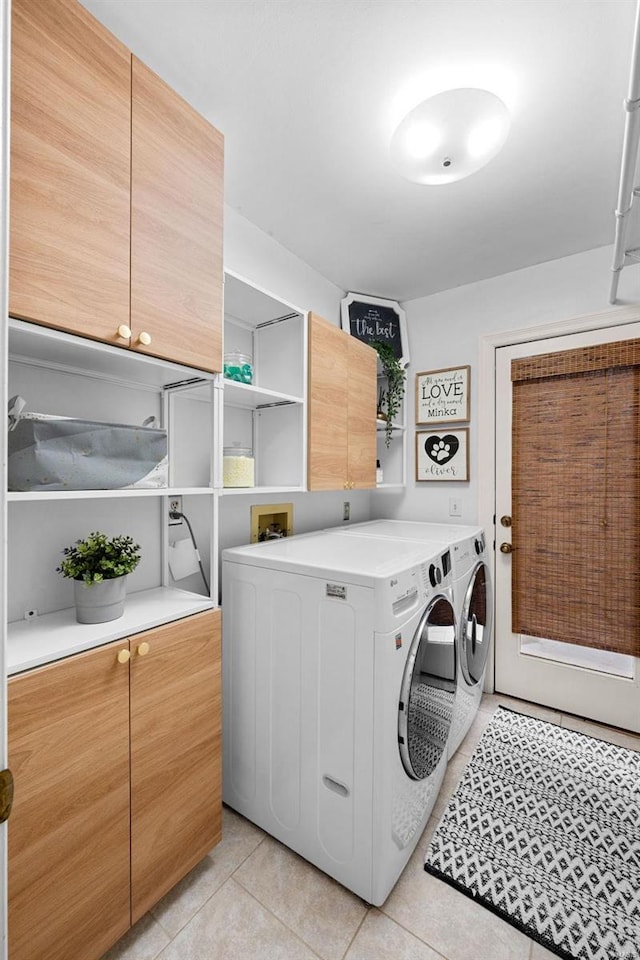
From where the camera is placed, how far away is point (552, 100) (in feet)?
4.45

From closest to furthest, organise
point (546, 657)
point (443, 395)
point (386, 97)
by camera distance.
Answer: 1. point (386, 97)
2. point (546, 657)
3. point (443, 395)

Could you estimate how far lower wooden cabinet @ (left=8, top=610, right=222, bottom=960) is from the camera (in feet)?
3.02

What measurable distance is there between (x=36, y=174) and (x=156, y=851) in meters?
1.75

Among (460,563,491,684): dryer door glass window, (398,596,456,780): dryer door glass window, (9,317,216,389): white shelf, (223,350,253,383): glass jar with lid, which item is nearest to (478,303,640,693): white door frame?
(460,563,491,684): dryer door glass window

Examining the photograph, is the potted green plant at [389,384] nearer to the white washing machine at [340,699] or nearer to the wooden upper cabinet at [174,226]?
the white washing machine at [340,699]

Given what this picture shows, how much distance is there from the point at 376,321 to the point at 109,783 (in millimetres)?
2686

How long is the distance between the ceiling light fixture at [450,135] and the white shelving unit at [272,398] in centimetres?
69

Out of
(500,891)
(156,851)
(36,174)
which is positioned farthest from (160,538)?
(500,891)

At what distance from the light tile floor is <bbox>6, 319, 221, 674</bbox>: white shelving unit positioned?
35.0 inches

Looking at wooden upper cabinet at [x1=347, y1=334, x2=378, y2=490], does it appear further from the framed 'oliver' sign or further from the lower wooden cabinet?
the lower wooden cabinet

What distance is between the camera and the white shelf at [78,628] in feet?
3.18

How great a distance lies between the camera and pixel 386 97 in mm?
1357

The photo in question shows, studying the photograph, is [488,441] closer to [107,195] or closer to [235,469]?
[235,469]

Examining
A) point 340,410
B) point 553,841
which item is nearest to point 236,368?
point 340,410
